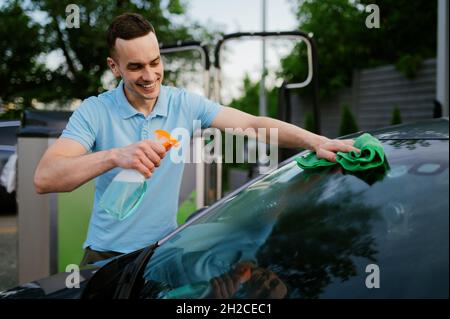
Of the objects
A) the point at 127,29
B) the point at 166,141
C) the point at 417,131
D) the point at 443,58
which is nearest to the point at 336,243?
the point at 417,131

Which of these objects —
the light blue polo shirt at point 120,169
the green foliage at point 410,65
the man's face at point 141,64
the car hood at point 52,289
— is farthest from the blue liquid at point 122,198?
the green foliage at point 410,65

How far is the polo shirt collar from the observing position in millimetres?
2143

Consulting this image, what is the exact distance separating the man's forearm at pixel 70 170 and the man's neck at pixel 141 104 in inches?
16.1

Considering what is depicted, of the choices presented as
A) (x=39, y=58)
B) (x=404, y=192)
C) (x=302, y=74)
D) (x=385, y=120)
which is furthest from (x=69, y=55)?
(x=404, y=192)

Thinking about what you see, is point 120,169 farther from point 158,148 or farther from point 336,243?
point 336,243

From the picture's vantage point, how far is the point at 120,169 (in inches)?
83.1

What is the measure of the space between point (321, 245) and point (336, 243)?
37mm

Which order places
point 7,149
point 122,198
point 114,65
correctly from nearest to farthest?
point 122,198
point 114,65
point 7,149

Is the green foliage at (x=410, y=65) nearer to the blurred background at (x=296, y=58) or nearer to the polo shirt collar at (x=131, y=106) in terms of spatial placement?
the blurred background at (x=296, y=58)

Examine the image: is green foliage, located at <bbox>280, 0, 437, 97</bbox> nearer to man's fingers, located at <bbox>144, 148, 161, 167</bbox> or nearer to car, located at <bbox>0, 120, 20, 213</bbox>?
car, located at <bbox>0, 120, 20, 213</bbox>

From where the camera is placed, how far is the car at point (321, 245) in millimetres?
1318
